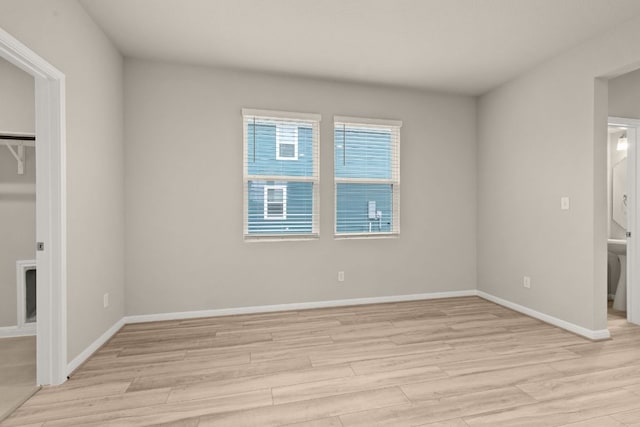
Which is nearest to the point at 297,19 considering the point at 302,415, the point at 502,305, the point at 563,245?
the point at 302,415

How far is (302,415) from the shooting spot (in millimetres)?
1854

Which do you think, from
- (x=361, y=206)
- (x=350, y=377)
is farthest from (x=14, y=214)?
(x=361, y=206)

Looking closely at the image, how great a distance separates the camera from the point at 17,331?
299 cm

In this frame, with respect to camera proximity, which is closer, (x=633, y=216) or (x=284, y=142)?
(x=633, y=216)

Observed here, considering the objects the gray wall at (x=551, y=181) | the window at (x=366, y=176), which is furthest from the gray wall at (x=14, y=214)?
the gray wall at (x=551, y=181)

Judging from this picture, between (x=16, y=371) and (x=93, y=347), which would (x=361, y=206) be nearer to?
(x=93, y=347)

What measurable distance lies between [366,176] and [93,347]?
10.6ft

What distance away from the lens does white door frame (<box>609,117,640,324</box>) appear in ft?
11.2

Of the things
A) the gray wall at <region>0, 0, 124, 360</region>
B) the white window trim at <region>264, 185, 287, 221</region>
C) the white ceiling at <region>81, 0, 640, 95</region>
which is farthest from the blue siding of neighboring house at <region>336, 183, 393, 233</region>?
the gray wall at <region>0, 0, 124, 360</region>

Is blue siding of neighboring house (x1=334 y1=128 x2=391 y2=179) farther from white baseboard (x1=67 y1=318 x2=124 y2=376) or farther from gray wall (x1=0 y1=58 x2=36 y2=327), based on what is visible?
gray wall (x1=0 y1=58 x2=36 y2=327)

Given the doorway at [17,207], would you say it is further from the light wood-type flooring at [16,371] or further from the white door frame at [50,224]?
the white door frame at [50,224]

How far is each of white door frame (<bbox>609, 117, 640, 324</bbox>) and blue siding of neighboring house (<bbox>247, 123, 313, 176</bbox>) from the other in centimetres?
325

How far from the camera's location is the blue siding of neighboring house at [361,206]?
4.00 metres

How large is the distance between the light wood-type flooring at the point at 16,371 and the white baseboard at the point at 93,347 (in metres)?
0.22
